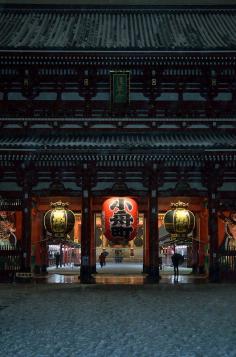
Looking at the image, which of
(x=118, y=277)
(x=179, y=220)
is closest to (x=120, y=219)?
(x=179, y=220)

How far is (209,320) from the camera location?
39.7 ft

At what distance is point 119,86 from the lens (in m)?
24.1

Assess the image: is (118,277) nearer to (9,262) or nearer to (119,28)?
(9,262)

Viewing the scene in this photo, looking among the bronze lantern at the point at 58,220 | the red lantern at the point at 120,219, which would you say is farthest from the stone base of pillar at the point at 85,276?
the bronze lantern at the point at 58,220

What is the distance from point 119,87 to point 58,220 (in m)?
6.76

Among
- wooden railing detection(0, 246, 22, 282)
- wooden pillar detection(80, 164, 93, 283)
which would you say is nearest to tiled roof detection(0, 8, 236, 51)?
wooden pillar detection(80, 164, 93, 283)

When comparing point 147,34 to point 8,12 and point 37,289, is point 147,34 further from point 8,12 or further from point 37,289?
point 37,289

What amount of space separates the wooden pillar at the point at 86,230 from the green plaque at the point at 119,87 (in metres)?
3.63

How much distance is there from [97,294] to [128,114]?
992 centimetres

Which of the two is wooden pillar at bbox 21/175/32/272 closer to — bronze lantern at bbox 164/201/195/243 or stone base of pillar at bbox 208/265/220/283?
bronze lantern at bbox 164/201/195/243

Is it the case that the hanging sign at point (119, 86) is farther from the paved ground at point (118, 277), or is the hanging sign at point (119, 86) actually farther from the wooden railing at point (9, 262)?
the paved ground at point (118, 277)

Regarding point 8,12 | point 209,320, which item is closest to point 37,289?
point 209,320

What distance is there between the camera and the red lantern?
2241 centimetres

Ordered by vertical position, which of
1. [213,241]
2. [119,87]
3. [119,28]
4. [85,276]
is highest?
[119,28]
